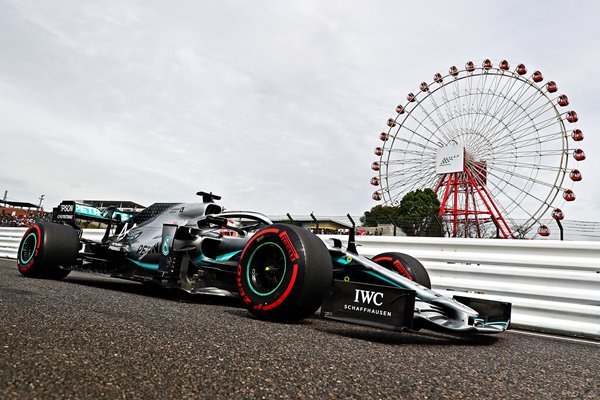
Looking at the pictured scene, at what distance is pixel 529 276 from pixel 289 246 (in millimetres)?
2986

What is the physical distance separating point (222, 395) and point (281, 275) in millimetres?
2173

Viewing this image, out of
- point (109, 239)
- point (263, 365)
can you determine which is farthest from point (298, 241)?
point (109, 239)

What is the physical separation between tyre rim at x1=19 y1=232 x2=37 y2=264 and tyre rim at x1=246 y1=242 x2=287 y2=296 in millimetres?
3878

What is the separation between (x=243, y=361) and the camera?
1.98 metres

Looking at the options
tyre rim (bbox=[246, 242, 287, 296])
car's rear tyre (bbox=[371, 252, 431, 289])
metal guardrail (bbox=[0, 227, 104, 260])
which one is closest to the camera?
tyre rim (bbox=[246, 242, 287, 296])

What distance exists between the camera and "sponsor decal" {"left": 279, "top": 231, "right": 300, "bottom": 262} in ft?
11.1

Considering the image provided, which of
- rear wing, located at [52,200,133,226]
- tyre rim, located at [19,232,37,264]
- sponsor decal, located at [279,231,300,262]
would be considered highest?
rear wing, located at [52,200,133,226]

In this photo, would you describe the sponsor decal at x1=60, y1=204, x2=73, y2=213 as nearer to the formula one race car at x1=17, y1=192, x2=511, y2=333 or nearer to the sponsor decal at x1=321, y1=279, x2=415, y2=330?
the formula one race car at x1=17, y1=192, x2=511, y2=333

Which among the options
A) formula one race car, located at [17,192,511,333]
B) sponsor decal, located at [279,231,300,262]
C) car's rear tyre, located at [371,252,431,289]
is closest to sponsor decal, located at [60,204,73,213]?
formula one race car, located at [17,192,511,333]

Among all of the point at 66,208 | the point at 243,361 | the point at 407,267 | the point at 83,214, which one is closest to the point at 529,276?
the point at 407,267

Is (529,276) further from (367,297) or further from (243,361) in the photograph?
(243,361)

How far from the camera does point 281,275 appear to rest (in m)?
3.69

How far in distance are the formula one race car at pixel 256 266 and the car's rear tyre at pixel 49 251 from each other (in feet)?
0.04

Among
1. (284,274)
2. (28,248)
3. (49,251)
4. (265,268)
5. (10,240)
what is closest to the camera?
(284,274)
